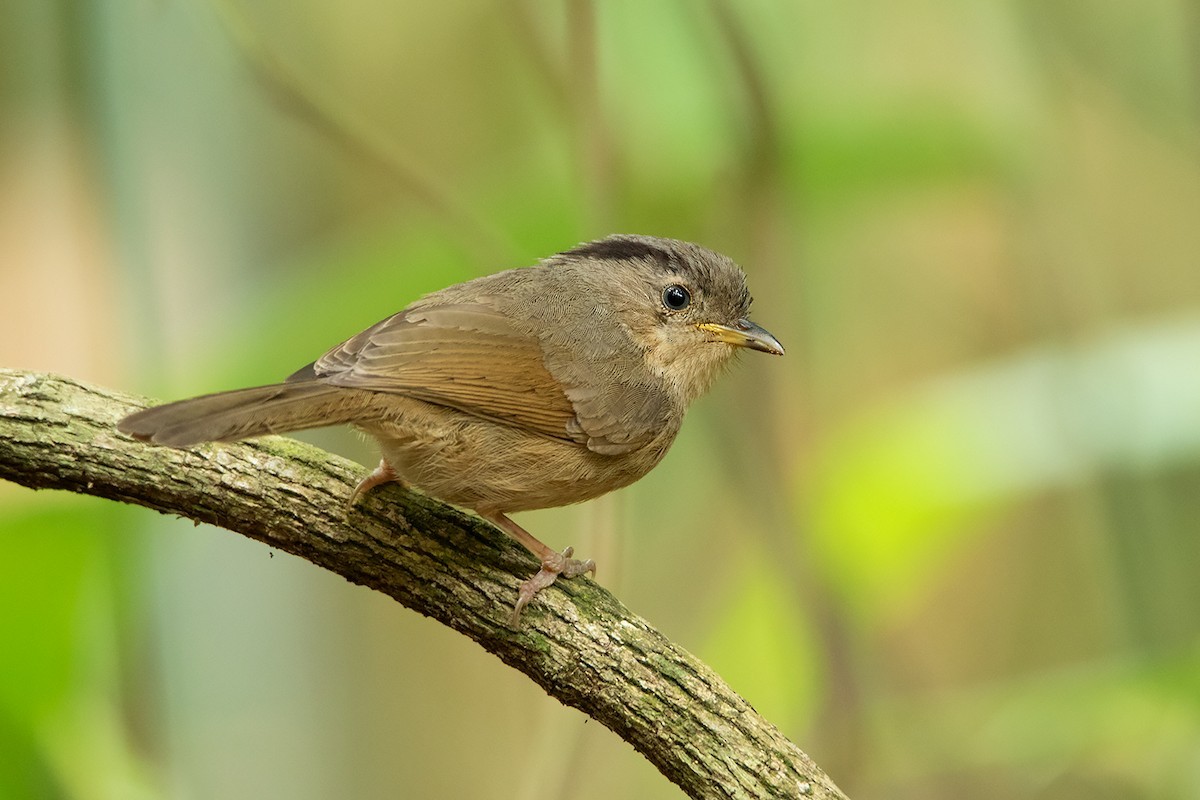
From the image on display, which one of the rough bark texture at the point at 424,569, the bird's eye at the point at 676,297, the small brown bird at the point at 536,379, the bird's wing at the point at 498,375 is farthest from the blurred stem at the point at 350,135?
the rough bark texture at the point at 424,569

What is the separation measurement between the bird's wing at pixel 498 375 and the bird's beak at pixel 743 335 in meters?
0.36

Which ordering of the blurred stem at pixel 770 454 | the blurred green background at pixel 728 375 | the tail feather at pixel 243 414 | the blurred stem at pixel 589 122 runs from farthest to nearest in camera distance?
the blurred stem at pixel 770 454 < the blurred stem at pixel 589 122 < the blurred green background at pixel 728 375 < the tail feather at pixel 243 414

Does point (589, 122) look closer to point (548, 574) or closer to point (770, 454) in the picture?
point (770, 454)

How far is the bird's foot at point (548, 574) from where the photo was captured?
8.41 ft

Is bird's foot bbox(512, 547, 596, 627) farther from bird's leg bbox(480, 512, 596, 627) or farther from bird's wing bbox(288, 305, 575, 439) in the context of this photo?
bird's wing bbox(288, 305, 575, 439)

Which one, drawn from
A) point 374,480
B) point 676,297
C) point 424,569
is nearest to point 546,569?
point 424,569

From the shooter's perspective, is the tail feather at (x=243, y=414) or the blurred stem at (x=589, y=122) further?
the blurred stem at (x=589, y=122)

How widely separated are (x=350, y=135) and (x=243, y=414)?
5.11 ft

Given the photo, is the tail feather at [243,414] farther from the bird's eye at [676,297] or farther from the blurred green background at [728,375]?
the bird's eye at [676,297]

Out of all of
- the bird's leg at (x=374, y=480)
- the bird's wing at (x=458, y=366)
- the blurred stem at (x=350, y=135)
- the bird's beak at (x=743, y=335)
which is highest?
the blurred stem at (x=350, y=135)

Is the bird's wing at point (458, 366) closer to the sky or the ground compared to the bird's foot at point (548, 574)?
closer to the sky

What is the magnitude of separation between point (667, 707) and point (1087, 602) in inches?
150

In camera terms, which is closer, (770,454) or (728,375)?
(728,375)

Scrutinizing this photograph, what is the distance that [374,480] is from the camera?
2.63 meters
